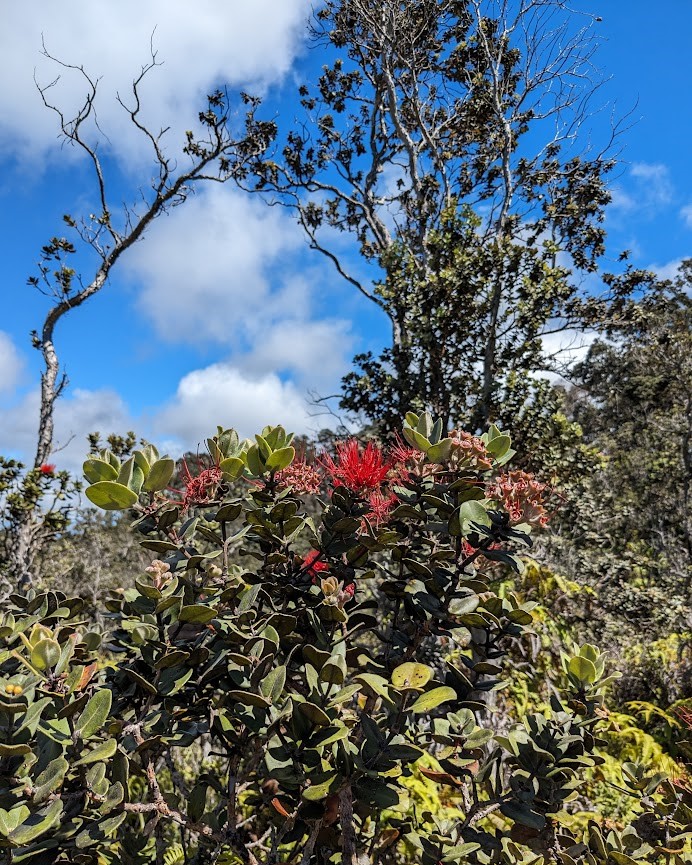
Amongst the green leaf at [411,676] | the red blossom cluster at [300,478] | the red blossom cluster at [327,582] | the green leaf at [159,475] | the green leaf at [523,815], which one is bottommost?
the green leaf at [523,815]

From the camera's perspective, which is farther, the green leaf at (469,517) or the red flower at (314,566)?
the red flower at (314,566)

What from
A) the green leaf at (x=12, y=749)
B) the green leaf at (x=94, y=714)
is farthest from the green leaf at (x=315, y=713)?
the green leaf at (x=12, y=749)

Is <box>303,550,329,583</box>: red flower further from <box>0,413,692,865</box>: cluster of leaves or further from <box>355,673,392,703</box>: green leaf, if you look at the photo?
<box>355,673,392,703</box>: green leaf

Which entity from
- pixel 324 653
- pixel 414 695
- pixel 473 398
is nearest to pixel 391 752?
pixel 414 695

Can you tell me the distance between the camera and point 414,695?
44.9 inches

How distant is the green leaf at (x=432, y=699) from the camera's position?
105cm

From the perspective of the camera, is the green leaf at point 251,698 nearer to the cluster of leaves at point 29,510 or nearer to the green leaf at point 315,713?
the green leaf at point 315,713

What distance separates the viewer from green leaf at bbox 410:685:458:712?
1.05 meters

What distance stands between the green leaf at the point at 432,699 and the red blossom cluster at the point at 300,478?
0.58 m

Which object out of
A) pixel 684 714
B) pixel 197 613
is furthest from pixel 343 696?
pixel 684 714

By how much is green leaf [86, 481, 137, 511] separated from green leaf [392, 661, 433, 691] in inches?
26.4

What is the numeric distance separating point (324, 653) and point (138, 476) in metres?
0.57

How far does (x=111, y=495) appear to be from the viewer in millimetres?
1132

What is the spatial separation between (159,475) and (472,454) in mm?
735
